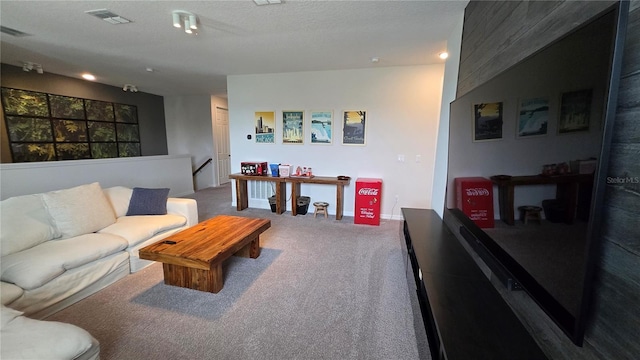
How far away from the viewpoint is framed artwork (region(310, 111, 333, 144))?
14.4 feet

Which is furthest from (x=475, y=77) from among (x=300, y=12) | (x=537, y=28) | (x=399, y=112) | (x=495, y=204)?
(x=399, y=112)

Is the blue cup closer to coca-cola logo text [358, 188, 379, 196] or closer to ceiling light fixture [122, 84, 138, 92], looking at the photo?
coca-cola logo text [358, 188, 379, 196]

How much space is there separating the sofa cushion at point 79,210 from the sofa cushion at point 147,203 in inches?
10.7

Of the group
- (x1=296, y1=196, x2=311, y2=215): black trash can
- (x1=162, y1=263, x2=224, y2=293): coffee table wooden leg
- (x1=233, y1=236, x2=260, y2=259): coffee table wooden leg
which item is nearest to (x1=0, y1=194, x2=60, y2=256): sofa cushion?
(x1=162, y1=263, x2=224, y2=293): coffee table wooden leg

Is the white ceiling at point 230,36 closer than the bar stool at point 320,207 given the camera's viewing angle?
Yes

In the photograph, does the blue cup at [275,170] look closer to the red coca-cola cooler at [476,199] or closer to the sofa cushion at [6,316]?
A: the red coca-cola cooler at [476,199]

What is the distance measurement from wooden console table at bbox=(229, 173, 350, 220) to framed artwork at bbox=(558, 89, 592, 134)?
3259mm

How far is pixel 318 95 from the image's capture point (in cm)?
438

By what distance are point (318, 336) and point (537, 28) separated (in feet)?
7.39

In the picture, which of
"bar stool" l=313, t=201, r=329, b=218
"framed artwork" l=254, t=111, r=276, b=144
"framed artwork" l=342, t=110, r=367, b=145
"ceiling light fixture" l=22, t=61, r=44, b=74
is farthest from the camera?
"framed artwork" l=254, t=111, r=276, b=144

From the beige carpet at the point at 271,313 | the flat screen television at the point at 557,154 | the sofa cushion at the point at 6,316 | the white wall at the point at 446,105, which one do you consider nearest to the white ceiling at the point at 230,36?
the white wall at the point at 446,105

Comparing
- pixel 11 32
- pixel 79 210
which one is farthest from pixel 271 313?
pixel 11 32

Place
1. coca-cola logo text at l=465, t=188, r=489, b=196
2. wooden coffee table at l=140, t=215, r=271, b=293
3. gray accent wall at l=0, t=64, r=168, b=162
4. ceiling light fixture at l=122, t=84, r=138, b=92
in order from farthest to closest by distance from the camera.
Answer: ceiling light fixture at l=122, t=84, r=138, b=92
gray accent wall at l=0, t=64, r=168, b=162
wooden coffee table at l=140, t=215, r=271, b=293
coca-cola logo text at l=465, t=188, r=489, b=196

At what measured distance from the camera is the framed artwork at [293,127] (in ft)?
14.9
